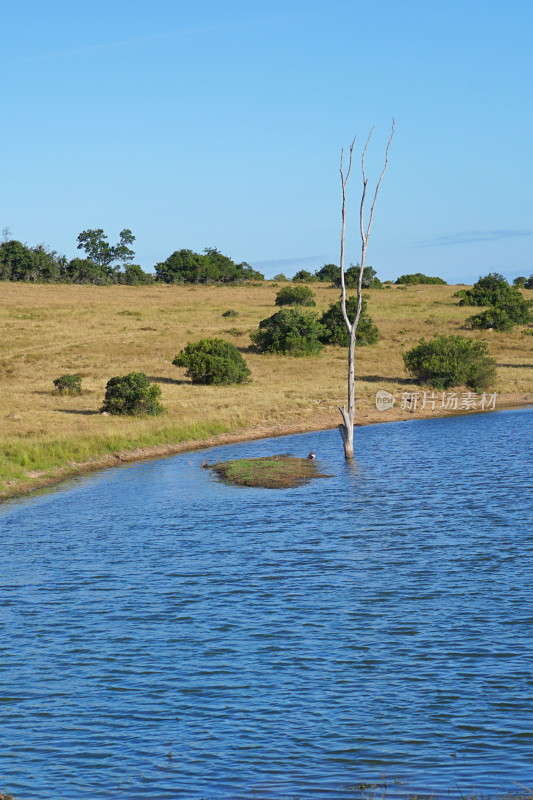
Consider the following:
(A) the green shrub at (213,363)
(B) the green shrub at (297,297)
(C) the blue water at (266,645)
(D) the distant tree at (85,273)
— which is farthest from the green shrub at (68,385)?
(D) the distant tree at (85,273)

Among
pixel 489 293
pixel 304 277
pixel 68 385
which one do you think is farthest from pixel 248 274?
pixel 68 385

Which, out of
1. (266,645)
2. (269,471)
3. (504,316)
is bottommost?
(266,645)

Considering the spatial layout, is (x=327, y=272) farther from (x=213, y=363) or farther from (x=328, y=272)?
(x=213, y=363)

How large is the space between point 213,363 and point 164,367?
7.95m

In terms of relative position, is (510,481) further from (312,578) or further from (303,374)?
(303,374)

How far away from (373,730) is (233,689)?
277 centimetres

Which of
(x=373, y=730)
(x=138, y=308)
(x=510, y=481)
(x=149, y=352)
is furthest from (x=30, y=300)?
(x=373, y=730)

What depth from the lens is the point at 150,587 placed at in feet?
67.6

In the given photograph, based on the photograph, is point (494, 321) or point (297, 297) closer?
point (494, 321)

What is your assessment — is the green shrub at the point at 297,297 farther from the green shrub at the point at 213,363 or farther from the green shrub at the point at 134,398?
the green shrub at the point at 134,398

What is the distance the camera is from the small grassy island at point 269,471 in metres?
34.8

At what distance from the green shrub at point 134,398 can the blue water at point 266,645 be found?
18.2 m

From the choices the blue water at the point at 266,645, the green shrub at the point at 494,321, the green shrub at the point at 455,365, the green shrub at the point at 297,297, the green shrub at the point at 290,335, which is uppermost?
the green shrub at the point at 297,297

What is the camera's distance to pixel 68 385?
5731 cm
